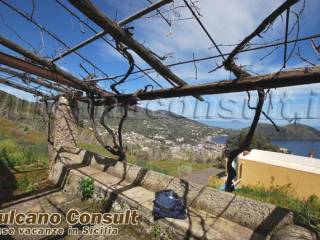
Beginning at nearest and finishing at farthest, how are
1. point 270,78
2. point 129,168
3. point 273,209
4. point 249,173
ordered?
point 270,78 < point 273,209 < point 129,168 < point 249,173

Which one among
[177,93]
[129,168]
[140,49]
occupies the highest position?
[140,49]

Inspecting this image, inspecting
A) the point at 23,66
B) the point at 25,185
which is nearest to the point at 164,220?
the point at 23,66

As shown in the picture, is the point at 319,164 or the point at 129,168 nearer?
the point at 129,168

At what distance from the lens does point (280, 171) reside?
13516mm

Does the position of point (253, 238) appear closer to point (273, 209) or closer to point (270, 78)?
point (273, 209)

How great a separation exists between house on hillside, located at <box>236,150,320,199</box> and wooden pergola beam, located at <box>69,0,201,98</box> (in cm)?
1167

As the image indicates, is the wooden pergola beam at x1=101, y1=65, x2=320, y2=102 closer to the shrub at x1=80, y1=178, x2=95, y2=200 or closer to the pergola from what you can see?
the pergola

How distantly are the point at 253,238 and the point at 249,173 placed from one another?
1261 cm

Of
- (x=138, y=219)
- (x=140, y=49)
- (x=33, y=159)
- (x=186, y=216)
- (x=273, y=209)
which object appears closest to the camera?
(x=140, y=49)

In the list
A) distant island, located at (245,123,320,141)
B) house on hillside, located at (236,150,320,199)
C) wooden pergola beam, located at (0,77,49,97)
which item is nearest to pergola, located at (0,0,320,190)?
distant island, located at (245,123,320,141)

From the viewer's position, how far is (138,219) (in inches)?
169

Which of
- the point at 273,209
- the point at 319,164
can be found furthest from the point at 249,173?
the point at 273,209

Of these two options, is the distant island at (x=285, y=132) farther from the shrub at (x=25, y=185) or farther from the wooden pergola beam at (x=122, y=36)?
the shrub at (x=25, y=185)

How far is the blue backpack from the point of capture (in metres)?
3.96
